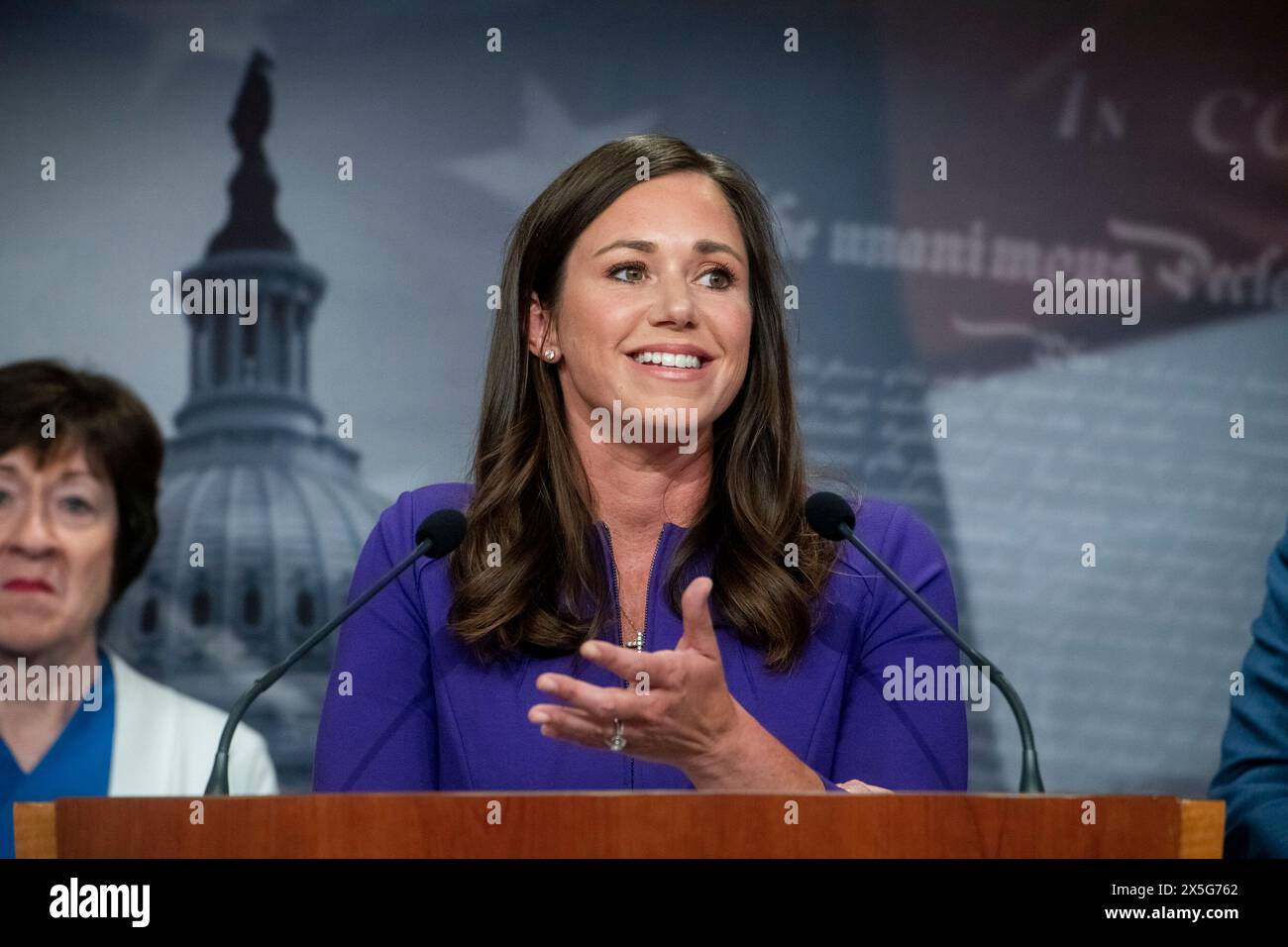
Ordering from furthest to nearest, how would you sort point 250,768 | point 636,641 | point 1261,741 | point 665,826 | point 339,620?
point 250,768, point 636,641, point 1261,741, point 339,620, point 665,826

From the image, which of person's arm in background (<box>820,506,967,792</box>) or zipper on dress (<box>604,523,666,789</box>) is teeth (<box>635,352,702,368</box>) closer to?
zipper on dress (<box>604,523,666,789</box>)

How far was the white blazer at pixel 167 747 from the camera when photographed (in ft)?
10.8

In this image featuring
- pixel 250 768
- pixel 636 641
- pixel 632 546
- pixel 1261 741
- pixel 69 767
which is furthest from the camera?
pixel 250 768

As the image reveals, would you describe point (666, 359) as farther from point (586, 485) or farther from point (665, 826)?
point (665, 826)

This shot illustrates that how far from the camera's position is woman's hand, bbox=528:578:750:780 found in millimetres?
1631

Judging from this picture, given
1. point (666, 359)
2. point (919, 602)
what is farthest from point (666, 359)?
point (919, 602)

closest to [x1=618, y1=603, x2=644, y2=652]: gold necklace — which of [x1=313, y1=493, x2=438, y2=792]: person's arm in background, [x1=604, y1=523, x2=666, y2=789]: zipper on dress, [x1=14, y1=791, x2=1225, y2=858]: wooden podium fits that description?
[x1=604, y1=523, x2=666, y2=789]: zipper on dress

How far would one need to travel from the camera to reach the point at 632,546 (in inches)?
95.7

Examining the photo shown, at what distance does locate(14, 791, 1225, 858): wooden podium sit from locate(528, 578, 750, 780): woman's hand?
170 millimetres

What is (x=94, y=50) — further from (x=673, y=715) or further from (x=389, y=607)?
(x=673, y=715)

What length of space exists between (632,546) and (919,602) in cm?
59

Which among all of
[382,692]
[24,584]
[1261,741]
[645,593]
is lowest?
[1261,741]

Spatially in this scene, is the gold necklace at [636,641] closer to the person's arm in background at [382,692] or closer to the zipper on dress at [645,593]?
the zipper on dress at [645,593]
